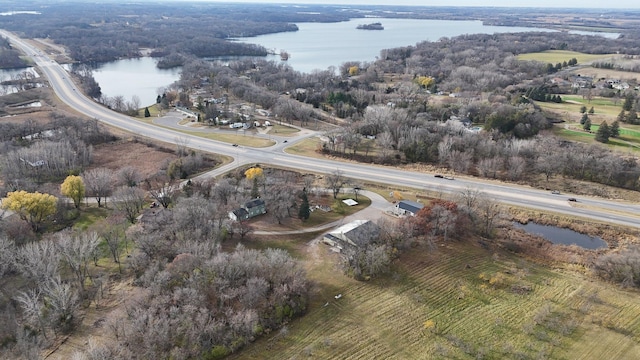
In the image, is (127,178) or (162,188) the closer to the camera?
(162,188)

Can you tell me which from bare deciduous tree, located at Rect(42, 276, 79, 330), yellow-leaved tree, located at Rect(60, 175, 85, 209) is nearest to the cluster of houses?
yellow-leaved tree, located at Rect(60, 175, 85, 209)

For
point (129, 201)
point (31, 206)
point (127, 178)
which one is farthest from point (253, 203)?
point (31, 206)

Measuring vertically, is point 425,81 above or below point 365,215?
above

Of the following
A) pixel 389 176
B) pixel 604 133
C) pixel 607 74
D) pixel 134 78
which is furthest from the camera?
pixel 134 78

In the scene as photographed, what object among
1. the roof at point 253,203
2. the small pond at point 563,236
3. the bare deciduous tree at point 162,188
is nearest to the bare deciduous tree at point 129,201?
the bare deciduous tree at point 162,188

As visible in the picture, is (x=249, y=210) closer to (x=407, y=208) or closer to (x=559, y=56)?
(x=407, y=208)

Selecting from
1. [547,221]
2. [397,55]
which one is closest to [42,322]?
[547,221]

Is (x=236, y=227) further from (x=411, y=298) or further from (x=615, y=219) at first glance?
(x=615, y=219)

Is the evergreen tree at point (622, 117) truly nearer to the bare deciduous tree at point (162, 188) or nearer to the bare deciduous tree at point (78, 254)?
the bare deciduous tree at point (162, 188)
